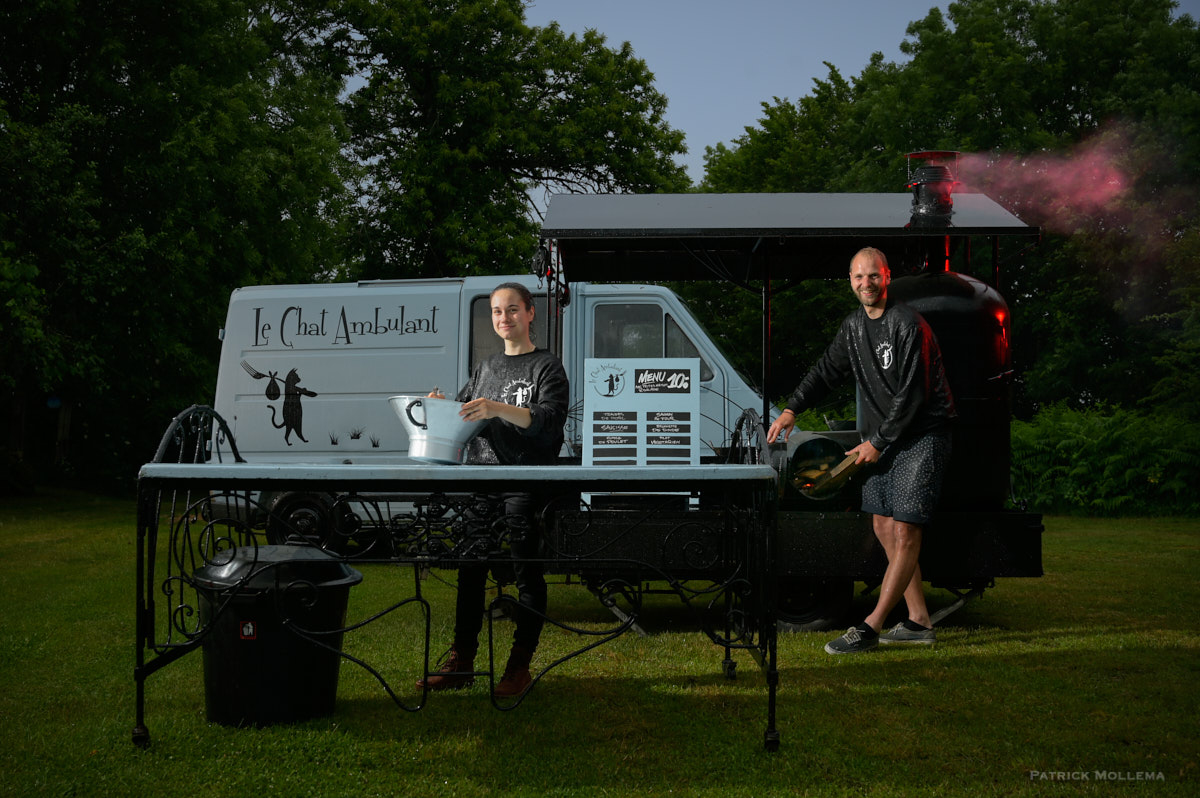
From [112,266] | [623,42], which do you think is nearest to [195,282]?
[112,266]

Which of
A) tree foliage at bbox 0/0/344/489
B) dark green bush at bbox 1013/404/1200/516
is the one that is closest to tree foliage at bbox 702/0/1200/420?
dark green bush at bbox 1013/404/1200/516

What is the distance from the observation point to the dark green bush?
14930 mm

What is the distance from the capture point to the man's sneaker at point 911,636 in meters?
5.62

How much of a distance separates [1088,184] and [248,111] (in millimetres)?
17498

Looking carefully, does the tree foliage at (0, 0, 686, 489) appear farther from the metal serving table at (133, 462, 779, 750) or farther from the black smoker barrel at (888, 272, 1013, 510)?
the black smoker barrel at (888, 272, 1013, 510)

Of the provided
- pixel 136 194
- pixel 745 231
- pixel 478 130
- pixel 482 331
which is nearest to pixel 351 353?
pixel 482 331

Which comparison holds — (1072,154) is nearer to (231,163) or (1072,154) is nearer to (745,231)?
(231,163)

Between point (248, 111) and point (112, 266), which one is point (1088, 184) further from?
point (112, 266)

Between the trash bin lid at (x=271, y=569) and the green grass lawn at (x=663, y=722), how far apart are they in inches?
21.9

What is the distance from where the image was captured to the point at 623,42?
24.3 meters

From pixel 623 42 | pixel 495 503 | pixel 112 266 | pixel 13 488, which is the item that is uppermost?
pixel 623 42

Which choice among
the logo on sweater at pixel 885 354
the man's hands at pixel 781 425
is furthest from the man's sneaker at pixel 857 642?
the logo on sweater at pixel 885 354

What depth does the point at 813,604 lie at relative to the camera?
6.27 m

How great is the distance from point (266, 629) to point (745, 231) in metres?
3.47
